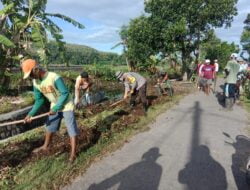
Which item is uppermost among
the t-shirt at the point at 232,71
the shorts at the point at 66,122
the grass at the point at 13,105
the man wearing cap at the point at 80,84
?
the t-shirt at the point at 232,71

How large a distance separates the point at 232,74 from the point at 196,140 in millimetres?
5056

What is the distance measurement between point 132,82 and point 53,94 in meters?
4.93

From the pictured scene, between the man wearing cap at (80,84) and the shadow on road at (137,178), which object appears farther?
the man wearing cap at (80,84)

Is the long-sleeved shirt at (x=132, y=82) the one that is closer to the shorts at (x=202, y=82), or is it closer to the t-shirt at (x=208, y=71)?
the t-shirt at (x=208, y=71)

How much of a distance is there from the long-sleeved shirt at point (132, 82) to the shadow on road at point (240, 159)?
127 inches

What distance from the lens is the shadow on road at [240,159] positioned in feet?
21.0

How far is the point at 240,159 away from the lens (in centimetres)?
788

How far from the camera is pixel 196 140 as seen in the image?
31.0 feet

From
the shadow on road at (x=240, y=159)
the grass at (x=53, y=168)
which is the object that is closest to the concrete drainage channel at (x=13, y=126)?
the grass at (x=53, y=168)

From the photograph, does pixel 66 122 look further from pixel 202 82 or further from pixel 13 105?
pixel 202 82

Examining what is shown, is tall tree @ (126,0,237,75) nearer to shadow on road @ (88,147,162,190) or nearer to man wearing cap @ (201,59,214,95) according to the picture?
man wearing cap @ (201,59,214,95)

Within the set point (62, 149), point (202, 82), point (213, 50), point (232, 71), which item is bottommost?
point (62, 149)

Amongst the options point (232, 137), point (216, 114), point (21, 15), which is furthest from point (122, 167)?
point (21, 15)

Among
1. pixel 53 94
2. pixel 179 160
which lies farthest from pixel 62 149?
pixel 179 160
